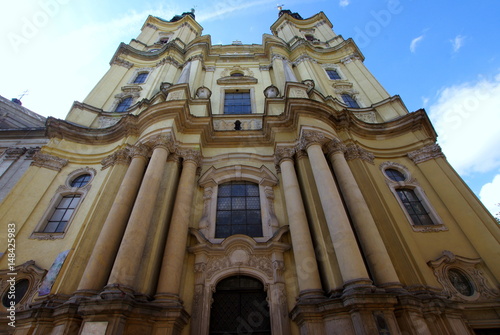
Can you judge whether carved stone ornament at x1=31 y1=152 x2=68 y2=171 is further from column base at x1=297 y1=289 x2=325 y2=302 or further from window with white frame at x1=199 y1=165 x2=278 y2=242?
column base at x1=297 y1=289 x2=325 y2=302

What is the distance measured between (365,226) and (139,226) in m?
6.44

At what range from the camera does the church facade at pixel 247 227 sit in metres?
6.46

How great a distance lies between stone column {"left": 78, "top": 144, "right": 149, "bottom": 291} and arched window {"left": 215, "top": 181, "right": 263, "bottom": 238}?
3042mm

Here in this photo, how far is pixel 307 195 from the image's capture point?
8.98 metres

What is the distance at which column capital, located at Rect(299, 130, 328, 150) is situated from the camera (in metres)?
9.54

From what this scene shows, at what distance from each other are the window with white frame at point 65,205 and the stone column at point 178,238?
4293 millimetres

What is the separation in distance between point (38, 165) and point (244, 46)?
15.3 metres

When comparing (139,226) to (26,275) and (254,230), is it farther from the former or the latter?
(26,275)

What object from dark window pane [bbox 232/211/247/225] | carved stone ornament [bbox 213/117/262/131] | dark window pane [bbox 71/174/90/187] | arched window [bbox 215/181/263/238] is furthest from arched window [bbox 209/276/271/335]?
dark window pane [bbox 71/174/90/187]

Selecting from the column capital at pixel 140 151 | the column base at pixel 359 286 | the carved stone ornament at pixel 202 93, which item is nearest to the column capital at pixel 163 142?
the column capital at pixel 140 151

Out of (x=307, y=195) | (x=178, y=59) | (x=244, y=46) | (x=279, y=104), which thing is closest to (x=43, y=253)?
(x=307, y=195)

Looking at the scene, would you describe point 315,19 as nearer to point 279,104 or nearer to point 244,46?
point 244,46

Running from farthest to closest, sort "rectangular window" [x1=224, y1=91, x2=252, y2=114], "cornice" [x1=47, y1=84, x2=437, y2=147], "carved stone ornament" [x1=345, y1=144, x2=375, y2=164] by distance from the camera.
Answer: "rectangular window" [x1=224, y1=91, x2=252, y2=114] < "carved stone ornament" [x1=345, y1=144, x2=375, y2=164] < "cornice" [x1=47, y1=84, x2=437, y2=147]

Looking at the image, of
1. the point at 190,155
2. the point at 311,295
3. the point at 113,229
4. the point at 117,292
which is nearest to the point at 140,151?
the point at 190,155
